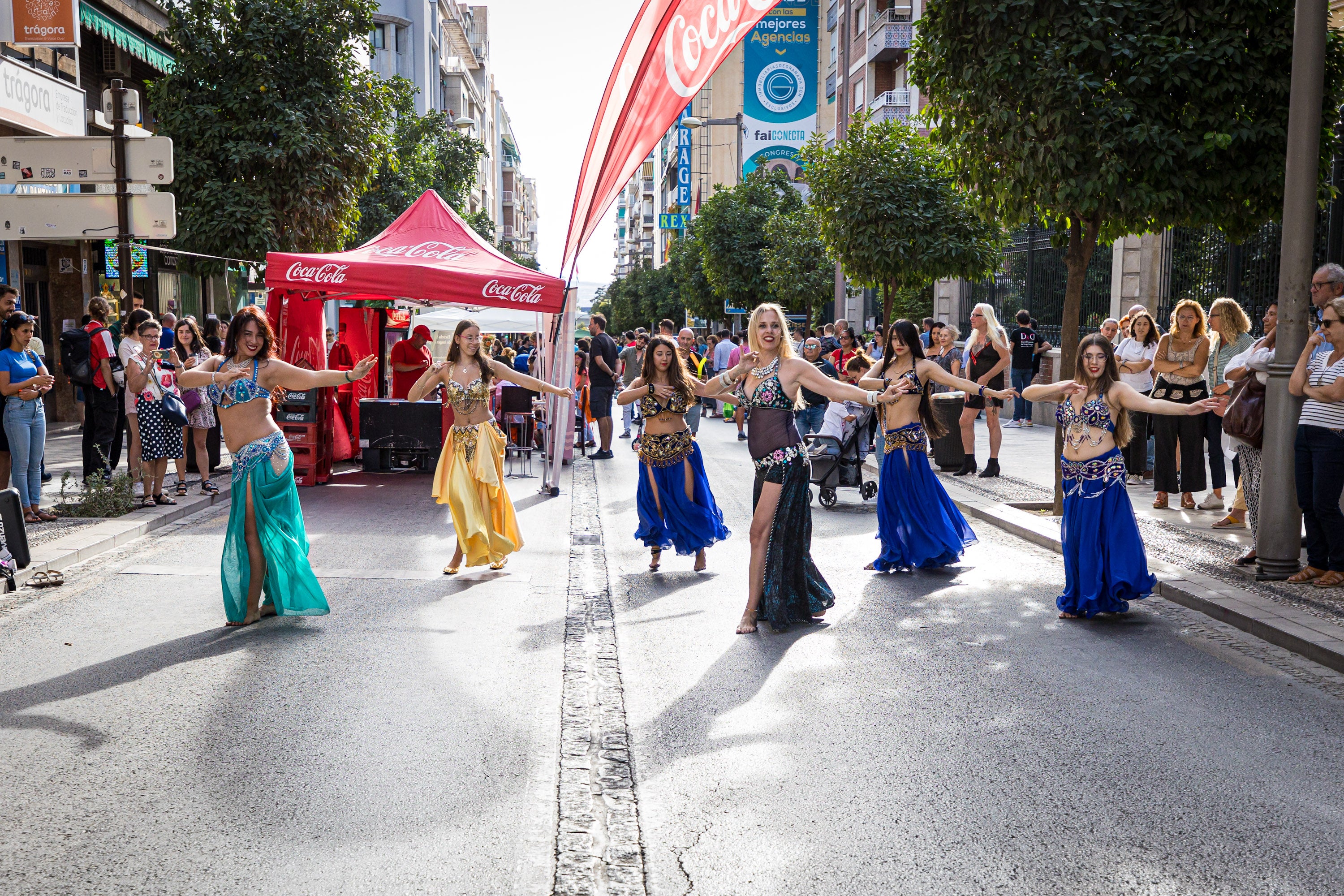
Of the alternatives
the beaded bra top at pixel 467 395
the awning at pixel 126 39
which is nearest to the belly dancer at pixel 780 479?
the beaded bra top at pixel 467 395

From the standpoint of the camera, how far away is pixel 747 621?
23.2ft

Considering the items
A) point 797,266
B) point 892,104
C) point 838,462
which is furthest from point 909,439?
point 892,104

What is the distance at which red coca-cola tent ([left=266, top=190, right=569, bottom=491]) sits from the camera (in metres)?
14.1

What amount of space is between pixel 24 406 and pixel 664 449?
17.9ft

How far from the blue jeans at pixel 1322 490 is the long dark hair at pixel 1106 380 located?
1.34 metres

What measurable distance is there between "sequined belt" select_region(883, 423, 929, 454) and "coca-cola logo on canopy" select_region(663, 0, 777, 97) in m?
2.93

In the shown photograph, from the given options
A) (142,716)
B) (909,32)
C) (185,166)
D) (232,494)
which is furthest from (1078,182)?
(909,32)

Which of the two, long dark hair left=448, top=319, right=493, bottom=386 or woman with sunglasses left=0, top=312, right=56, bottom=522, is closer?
long dark hair left=448, top=319, right=493, bottom=386

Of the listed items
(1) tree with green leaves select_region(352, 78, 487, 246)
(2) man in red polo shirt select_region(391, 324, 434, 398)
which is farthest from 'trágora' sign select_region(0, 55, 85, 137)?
(1) tree with green leaves select_region(352, 78, 487, 246)

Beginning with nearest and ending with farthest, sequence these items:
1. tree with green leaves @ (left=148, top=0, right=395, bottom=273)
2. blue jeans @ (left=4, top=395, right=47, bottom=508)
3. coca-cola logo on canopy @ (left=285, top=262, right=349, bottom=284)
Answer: blue jeans @ (left=4, top=395, right=47, bottom=508)
coca-cola logo on canopy @ (left=285, top=262, right=349, bottom=284)
tree with green leaves @ (left=148, top=0, right=395, bottom=273)

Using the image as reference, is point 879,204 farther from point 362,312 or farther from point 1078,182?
point 1078,182

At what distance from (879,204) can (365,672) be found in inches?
641

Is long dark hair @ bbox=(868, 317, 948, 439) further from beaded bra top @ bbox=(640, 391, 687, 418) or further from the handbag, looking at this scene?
A: the handbag

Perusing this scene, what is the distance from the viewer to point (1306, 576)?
8008 millimetres
